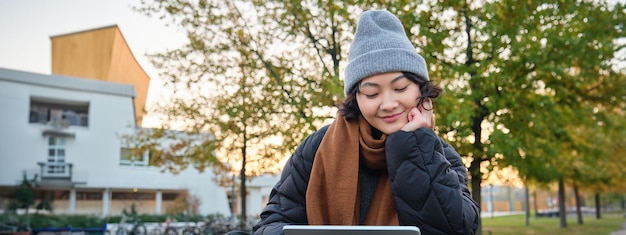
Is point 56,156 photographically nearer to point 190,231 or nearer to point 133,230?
point 133,230

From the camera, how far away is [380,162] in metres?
1.64

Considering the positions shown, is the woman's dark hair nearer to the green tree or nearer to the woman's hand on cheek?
the woman's hand on cheek

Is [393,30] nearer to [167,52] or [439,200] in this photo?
[439,200]

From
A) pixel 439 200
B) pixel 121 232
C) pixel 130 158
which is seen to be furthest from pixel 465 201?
pixel 121 232

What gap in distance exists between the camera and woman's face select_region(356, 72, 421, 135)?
164 centimetres

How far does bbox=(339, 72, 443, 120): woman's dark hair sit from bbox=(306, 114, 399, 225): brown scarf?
10 cm

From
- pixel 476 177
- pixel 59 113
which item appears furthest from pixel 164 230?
pixel 59 113

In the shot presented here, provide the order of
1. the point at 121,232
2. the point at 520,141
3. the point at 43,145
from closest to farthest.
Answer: the point at 520,141, the point at 121,232, the point at 43,145

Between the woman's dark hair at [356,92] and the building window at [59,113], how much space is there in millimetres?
26967

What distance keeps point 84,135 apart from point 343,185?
91.6 ft

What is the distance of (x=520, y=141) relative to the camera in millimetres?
8602

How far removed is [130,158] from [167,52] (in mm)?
2995

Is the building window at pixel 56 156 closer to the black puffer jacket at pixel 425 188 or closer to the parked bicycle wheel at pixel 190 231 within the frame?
the parked bicycle wheel at pixel 190 231

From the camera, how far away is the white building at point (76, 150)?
24953 millimetres
